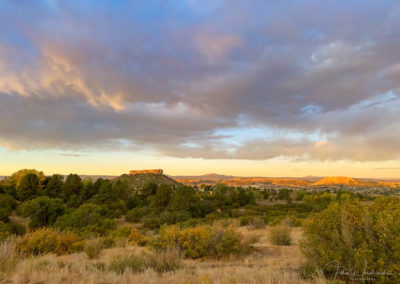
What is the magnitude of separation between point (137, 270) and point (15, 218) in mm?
37251

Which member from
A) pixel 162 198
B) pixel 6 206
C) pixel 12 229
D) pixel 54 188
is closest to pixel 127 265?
pixel 12 229

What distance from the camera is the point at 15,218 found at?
113 feet

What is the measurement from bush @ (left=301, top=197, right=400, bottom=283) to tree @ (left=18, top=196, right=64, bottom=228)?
31748 mm

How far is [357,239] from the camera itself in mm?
6176

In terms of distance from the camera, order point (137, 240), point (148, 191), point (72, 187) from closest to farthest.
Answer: point (137, 240) → point (72, 187) → point (148, 191)

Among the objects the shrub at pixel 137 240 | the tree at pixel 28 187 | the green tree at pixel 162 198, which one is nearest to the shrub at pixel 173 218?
the green tree at pixel 162 198

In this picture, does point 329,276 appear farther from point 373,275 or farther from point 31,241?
point 31,241

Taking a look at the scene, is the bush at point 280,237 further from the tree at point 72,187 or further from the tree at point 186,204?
the tree at point 72,187

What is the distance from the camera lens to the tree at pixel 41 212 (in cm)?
3017

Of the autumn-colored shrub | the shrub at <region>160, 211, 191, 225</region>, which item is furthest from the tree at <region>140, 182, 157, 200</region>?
the autumn-colored shrub

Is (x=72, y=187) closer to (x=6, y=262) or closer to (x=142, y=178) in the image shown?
(x=6, y=262)

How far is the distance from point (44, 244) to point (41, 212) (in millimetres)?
24110

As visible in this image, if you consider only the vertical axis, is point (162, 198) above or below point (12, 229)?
above
